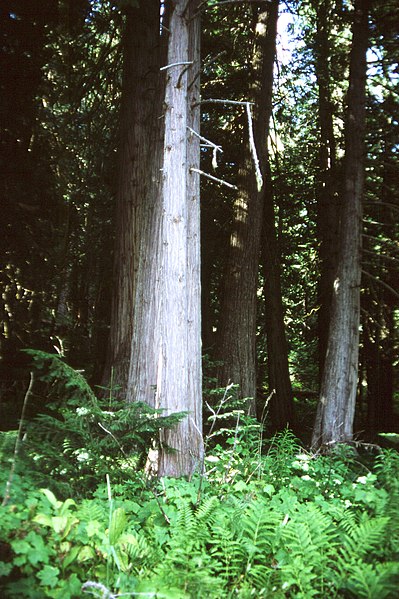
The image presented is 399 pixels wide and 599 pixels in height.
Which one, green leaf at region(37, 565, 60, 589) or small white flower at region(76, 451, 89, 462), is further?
small white flower at region(76, 451, 89, 462)

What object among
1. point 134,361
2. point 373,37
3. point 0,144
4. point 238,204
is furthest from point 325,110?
point 134,361

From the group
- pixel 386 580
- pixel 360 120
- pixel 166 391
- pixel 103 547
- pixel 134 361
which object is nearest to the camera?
pixel 386 580

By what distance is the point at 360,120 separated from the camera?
8.71m

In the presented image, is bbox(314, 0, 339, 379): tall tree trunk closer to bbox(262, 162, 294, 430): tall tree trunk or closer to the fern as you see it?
bbox(262, 162, 294, 430): tall tree trunk

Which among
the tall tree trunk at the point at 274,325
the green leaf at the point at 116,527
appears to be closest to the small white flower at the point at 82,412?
the green leaf at the point at 116,527

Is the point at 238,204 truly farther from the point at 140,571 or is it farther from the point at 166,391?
the point at 140,571

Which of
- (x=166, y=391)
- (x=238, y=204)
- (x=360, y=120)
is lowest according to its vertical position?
(x=166, y=391)

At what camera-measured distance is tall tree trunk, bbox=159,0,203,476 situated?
4.68m

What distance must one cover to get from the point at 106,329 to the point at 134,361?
5.13 metres

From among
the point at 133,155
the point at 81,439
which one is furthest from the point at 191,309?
the point at 133,155

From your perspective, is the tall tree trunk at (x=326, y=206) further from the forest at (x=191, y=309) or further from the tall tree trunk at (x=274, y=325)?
the tall tree trunk at (x=274, y=325)

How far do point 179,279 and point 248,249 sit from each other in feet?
12.7

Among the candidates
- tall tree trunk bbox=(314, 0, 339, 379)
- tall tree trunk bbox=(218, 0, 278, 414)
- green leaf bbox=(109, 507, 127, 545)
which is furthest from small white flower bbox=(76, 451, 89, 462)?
tall tree trunk bbox=(314, 0, 339, 379)

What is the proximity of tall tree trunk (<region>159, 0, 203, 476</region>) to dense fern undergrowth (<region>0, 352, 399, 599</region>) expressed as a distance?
1.60ft
